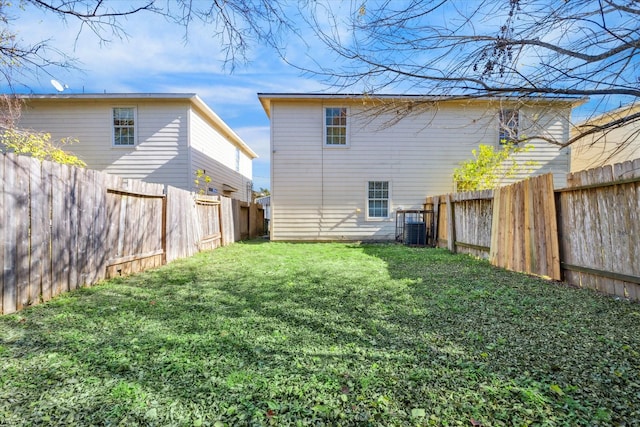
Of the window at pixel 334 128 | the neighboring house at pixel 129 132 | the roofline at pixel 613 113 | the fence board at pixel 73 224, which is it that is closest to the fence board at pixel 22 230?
the fence board at pixel 73 224

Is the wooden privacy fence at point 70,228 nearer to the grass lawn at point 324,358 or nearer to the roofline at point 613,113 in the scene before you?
the grass lawn at point 324,358

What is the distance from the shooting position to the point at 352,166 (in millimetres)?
11219

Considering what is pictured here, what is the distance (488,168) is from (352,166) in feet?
14.5

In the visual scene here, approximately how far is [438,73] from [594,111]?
1325mm

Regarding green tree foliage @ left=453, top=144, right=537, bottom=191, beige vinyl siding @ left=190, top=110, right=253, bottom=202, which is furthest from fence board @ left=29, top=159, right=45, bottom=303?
green tree foliage @ left=453, top=144, right=537, bottom=191

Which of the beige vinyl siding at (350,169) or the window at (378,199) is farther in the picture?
the window at (378,199)

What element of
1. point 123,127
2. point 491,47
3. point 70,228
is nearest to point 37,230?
point 70,228

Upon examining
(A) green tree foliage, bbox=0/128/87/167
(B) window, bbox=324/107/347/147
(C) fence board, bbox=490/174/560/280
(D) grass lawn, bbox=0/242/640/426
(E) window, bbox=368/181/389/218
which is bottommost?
(D) grass lawn, bbox=0/242/640/426

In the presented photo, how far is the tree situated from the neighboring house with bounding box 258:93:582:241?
836cm

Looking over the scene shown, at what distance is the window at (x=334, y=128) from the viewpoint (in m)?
11.1

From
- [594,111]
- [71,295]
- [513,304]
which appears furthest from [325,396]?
[71,295]

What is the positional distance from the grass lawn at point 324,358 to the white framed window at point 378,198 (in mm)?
7104

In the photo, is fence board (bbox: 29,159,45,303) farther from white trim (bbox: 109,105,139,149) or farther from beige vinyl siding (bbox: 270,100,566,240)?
white trim (bbox: 109,105,139,149)

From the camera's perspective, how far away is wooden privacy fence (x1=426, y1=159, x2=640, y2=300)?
11.6 ft
